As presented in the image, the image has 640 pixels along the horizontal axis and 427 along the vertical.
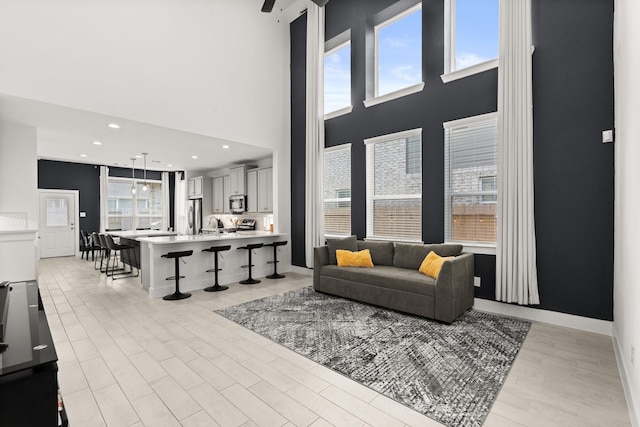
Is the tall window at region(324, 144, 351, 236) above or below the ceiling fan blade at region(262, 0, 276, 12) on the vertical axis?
below

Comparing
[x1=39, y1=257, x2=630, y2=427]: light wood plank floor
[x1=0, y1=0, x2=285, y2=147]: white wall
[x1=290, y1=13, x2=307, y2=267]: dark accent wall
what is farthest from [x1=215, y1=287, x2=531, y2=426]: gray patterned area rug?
[x1=0, y1=0, x2=285, y2=147]: white wall

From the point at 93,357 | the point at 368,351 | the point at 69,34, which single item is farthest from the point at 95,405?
the point at 69,34

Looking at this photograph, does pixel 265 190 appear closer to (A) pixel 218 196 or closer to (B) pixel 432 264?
(A) pixel 218 196

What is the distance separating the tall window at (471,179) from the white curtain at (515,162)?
28 centimetres

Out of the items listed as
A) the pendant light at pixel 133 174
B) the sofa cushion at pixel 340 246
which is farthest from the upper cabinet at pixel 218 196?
the sofa cushion at pixel 340 246

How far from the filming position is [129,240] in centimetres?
672

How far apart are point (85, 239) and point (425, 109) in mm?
9017

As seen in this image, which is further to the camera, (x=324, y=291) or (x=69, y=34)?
(x=324, y=291)

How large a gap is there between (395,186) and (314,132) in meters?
1.97

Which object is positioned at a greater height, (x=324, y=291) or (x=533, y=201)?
(x=533, y=201)

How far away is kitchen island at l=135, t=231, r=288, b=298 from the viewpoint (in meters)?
4.75

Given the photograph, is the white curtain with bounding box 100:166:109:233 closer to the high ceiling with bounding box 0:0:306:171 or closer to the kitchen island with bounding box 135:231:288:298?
the high ceiling with bounding box 0:0:306:171

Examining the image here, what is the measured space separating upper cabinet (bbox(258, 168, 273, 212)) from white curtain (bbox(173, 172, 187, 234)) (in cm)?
399

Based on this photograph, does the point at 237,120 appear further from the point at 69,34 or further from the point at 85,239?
the point at 85,239
